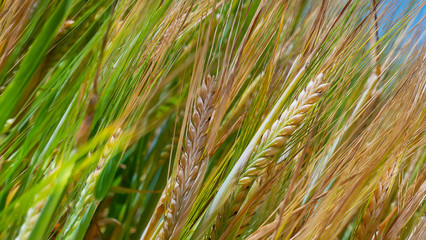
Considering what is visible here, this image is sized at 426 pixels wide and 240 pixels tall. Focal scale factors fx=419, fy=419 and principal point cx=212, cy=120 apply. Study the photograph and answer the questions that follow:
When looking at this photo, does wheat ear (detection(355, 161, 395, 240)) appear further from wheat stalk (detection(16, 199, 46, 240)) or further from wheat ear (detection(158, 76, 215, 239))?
wheat stalk (detection(16, 199, 46, 240))

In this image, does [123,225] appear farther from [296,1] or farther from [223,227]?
[296,1]

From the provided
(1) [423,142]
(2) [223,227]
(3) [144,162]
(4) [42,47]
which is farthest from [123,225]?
(1) [423,142]

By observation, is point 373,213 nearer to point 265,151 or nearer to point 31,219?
point 265,151

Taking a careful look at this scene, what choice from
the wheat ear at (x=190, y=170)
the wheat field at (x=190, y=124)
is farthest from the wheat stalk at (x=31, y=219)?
the wheat ear at (x=190, y=170)

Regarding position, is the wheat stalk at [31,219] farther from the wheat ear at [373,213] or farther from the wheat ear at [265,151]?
the wheat ear at [373,213]

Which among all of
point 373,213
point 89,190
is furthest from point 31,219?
point 373,213

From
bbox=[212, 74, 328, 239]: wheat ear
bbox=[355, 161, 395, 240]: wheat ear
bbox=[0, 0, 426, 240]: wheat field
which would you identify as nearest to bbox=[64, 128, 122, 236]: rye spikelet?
bbox=[0, 0, 426, 240]: wheat field
